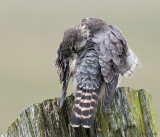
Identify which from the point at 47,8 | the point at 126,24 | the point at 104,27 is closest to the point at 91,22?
the point at 104,27

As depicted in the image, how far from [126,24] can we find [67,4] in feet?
12.7

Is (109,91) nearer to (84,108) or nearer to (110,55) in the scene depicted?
(84,108)

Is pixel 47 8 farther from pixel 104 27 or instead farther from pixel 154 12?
pixel 104 27

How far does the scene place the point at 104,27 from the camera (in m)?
5.79

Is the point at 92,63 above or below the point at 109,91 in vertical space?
above

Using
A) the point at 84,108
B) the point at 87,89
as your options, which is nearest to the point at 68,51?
the point at 87,89

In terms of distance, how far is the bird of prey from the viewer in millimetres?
4051

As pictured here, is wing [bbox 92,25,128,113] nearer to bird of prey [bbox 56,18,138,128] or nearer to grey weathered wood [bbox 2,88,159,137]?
bird of prey [bbox 56,18,138,128]

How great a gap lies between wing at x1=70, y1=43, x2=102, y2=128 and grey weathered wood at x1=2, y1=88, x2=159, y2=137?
69 millimetres

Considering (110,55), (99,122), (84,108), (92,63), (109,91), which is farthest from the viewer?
(110,55)

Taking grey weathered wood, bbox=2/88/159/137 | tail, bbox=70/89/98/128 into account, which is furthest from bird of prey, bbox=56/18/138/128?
grey weathered wood, bbox=2/88/159/137

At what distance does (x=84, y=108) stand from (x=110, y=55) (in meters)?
1.18

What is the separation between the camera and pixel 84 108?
3.90 meters

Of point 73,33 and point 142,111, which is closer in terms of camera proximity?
point 142,111
